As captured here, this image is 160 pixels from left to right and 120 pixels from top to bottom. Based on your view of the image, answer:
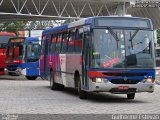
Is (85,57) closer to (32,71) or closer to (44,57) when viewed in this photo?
(44,57)

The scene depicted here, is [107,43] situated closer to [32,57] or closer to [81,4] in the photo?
[32,57]

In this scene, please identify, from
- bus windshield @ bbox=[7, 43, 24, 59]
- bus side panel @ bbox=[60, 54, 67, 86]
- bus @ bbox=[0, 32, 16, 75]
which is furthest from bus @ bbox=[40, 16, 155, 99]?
bus @ bbox=[0, 32, 16, 75]

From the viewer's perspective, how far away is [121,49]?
1608 cm

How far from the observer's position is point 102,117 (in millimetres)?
11906

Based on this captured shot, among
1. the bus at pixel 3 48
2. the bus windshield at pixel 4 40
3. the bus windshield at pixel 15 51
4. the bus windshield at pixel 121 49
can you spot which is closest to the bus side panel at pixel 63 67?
the bus windshield at pixel 121 49

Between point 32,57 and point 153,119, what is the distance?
23213 millimetres

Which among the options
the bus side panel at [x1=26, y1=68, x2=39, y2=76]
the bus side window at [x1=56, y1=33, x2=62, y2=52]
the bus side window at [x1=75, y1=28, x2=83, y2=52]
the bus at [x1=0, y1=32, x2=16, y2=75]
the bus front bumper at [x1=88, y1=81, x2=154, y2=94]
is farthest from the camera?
the bus at [x1=0, y1=32, x2=16, y2=75]

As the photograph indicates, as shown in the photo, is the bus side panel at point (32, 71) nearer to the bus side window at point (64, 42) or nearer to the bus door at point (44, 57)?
the bus door at point (44, 57)

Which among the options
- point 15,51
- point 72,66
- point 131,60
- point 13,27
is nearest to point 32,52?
point 15,51

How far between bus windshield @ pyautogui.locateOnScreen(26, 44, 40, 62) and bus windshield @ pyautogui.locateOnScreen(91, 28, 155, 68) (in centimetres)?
1818

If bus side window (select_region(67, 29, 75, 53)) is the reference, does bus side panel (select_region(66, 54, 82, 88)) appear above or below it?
below

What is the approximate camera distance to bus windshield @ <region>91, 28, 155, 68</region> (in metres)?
15.9

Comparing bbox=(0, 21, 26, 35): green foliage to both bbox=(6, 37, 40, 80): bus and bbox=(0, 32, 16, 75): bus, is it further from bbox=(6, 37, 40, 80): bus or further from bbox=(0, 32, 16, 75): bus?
bbox=(6, 37, 40, 80): bus

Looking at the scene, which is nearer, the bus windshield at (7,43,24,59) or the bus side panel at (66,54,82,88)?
the bus side panel at (66,54,82,88)
